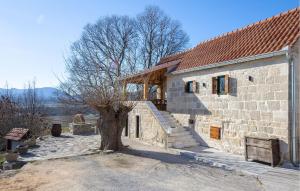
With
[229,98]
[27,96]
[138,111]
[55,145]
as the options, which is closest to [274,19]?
[229,98]

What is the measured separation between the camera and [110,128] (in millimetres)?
13117

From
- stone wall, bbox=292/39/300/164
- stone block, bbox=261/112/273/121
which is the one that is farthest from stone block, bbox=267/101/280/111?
stone wall, bbox=292/39/300/164

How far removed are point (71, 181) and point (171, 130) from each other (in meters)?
6.63

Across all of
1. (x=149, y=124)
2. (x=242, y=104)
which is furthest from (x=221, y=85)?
(x=149, y=124)

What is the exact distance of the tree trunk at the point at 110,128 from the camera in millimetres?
13102

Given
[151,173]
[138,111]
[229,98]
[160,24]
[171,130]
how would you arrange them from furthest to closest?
1. [160,24]
2. [138,111]
3. [171,130]
4. [229,98]
5. [151,173]

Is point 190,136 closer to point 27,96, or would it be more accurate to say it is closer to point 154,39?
point 27,96

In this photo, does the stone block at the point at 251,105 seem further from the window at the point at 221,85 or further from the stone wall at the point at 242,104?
the window at the point at 221,85

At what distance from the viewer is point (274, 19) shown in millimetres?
13086

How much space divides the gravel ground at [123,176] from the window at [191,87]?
14.2 ft

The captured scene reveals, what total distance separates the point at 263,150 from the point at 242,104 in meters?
2.42

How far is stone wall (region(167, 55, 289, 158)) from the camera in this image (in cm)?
1045

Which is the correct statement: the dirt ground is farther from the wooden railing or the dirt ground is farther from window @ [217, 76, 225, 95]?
the wooden railing

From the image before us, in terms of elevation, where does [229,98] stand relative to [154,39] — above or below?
below
